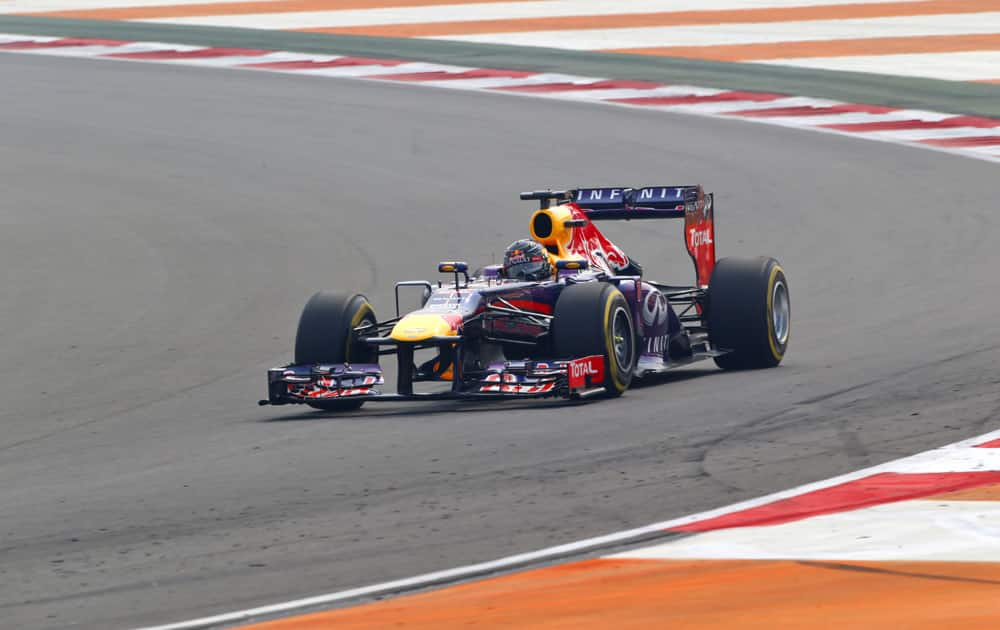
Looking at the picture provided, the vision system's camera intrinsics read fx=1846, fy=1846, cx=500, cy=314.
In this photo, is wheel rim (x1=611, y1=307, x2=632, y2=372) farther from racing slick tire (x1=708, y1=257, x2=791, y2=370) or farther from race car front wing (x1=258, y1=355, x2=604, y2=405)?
racing slick tire (x1=708, y1=257, x2=791, y2=370)

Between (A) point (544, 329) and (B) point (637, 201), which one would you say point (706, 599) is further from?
(B) point (637, 201)

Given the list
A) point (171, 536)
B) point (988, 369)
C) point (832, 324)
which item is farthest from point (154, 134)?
point (171, 536)

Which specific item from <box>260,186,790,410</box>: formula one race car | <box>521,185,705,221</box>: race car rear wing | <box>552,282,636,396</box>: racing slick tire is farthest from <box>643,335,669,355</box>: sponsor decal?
<box>521,185,705,221</box>: race car rear wing

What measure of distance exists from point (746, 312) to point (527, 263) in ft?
6.58

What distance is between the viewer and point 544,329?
13.3 meters

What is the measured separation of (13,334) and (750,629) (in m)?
11.0

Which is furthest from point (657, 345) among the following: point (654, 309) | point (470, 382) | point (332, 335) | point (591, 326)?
point (332, 335)

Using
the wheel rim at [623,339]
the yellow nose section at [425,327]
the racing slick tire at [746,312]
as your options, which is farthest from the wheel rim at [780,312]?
the yellow nose section at [425,327]

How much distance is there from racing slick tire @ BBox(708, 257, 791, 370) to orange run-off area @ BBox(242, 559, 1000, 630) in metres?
6.78

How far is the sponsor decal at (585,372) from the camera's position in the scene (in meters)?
12.6

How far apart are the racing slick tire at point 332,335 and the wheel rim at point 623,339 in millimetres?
1767

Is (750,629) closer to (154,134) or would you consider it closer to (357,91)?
(154,134)

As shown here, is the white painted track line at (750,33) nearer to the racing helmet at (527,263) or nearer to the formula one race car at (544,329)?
the formula one race car at (544,329)

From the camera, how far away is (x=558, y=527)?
8820 mm
